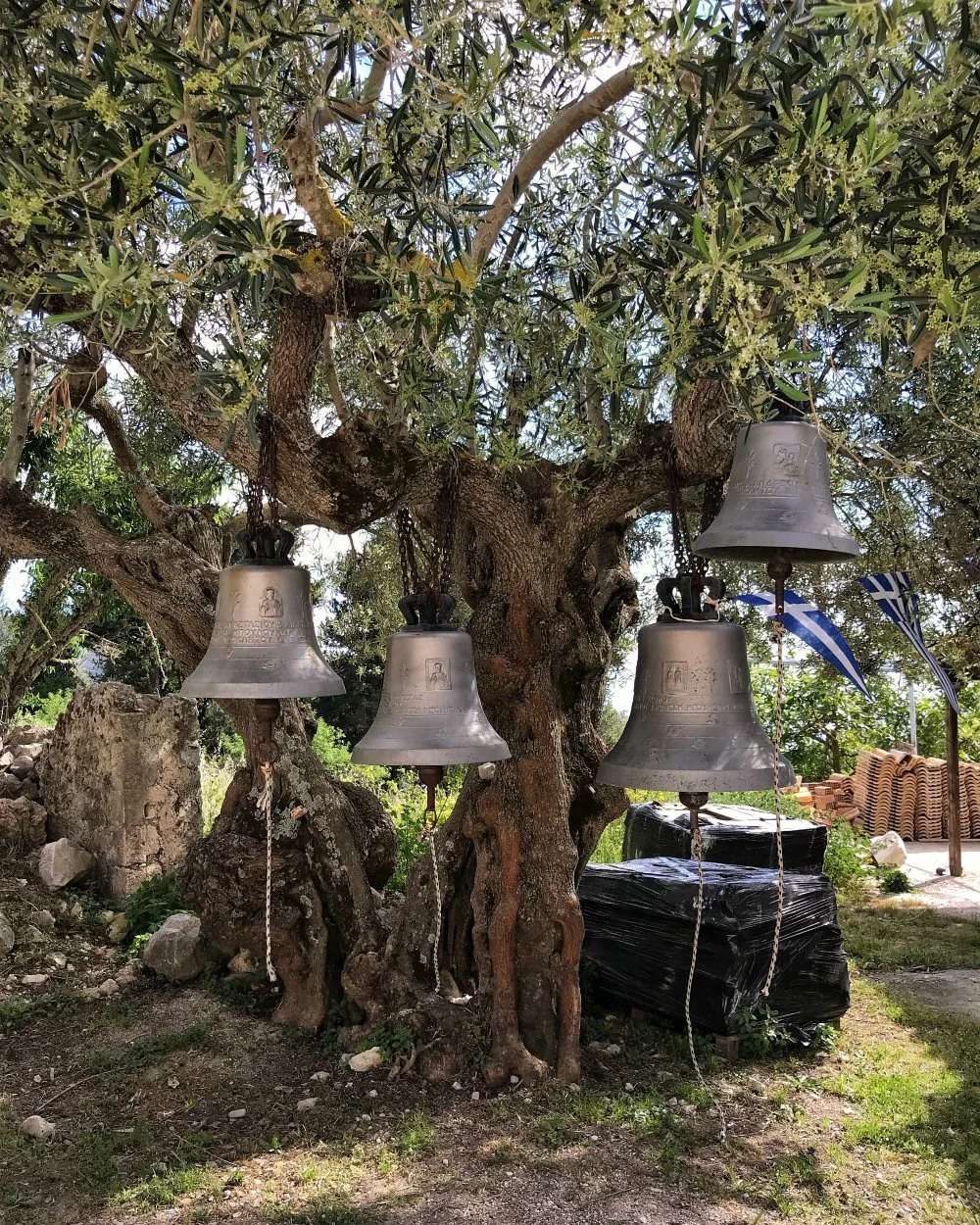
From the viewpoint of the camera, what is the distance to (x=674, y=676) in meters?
2.97

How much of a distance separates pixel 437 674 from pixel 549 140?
1780 millimetres

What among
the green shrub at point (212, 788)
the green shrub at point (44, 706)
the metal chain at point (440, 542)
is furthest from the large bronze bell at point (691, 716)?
the green shrub at point (44, 706)

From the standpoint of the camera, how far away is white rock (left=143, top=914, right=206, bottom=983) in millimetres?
6273

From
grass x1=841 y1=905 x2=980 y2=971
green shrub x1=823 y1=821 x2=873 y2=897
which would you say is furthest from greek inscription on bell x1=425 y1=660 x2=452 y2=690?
green shrub x1=823 y1=821 x2=873 y2=897

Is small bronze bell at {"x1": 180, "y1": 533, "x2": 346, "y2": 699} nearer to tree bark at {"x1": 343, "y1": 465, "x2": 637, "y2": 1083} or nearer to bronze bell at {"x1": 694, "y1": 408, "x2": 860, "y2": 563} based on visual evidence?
bronze bell at {"x1": 694, "y1": 408, "x2": 860, "y2": 563}

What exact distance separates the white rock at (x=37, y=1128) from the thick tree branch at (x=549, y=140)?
421cm

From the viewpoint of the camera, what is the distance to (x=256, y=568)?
317 cm

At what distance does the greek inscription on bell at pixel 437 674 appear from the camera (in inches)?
122

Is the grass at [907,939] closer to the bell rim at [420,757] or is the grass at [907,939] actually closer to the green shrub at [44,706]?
the bell rim at [420,757]

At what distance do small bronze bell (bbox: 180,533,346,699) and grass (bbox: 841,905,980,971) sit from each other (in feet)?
19.5

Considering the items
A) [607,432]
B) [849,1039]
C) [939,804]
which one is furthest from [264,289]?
[939,804]

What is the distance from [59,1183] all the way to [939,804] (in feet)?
44.5

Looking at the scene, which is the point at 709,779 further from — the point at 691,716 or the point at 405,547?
the point at 405,547

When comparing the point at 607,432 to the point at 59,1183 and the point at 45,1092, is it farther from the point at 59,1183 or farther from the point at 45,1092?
the point at 45,1092
